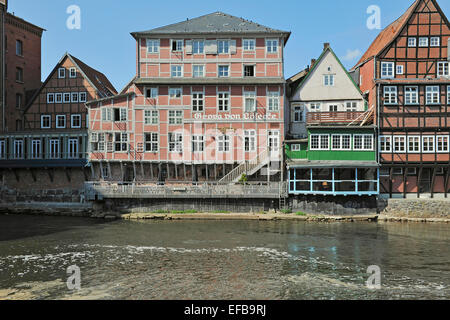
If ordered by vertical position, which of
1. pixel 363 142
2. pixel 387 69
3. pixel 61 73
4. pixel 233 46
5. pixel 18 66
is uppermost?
pixel 18 66

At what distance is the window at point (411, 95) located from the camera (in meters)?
35.2

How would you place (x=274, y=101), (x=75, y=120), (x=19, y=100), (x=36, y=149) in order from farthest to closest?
(x=19, y=100)
(x=75, y=120)
(x=36, y=149)
(x=274, y=101)

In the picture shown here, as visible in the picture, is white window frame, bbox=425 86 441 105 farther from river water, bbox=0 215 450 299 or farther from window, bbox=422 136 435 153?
river water, bbox=0 215 450 299

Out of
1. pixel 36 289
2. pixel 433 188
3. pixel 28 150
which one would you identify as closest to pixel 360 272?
pixel 36 289

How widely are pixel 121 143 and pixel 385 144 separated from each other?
920 inches

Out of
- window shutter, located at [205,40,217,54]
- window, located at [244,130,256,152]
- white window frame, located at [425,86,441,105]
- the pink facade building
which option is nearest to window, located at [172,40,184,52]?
the pink facade building

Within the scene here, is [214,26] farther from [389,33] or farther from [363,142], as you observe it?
[363,142]

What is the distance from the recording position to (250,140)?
3784 cm

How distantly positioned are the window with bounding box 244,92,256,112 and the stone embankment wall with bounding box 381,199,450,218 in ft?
48.6

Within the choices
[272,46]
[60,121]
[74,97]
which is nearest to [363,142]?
[272,46]

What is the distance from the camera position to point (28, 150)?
138 feet

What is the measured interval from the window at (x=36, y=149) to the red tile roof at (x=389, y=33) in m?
32.9

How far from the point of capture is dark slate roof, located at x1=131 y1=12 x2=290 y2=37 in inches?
1506

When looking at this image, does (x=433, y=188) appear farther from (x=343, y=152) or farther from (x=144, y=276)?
(x=144, y=276)
